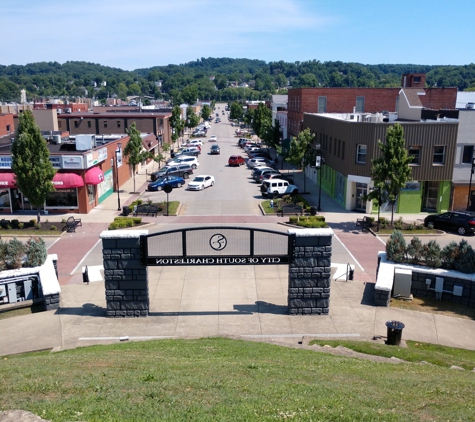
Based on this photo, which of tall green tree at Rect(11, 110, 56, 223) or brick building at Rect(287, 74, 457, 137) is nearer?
tall green tree at Rect(11, 110, 56, 223)

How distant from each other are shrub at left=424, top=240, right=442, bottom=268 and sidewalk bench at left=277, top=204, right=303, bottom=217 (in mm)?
15517

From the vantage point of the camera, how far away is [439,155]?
1363 inches

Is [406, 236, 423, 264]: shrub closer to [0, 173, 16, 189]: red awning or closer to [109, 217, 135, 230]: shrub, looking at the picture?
[109, 217, 135, 230]: shrub

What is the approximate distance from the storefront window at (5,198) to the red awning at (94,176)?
19.0ft

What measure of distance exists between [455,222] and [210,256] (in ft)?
64.9

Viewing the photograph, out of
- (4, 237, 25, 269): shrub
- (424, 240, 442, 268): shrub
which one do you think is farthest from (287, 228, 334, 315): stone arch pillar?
(4, 237, 25, 269): shrub

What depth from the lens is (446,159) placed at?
34469 millimetres

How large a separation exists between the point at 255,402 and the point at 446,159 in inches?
1192

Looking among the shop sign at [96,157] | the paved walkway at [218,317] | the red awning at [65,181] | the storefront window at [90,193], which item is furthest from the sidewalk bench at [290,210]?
the red awning at [65,181]

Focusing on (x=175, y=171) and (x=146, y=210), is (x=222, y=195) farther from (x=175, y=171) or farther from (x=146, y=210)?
(x=175, y=171)

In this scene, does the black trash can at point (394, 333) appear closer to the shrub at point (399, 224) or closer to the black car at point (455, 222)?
the shrub at point (399, 224)

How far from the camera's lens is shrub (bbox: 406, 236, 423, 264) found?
1962cm

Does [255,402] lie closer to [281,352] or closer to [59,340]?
[281,352]

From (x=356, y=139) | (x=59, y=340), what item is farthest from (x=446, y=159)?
(x=59, y=340)
